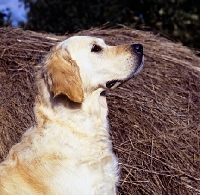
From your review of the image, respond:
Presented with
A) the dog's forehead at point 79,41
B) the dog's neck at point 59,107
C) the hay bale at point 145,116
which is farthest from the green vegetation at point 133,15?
the dog's neck at point 59,107

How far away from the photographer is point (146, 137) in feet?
18.2

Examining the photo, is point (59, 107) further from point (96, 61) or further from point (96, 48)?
point (96, 48)

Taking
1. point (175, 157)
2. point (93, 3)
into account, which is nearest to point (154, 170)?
point (175, 157)

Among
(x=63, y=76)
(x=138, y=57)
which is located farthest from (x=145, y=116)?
(x=63, y=76)

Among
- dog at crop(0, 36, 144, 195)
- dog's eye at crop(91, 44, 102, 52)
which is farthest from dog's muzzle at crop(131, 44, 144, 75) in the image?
dog's eye at crop(91, 44, 102, 52)

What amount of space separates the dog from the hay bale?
3.62 feet

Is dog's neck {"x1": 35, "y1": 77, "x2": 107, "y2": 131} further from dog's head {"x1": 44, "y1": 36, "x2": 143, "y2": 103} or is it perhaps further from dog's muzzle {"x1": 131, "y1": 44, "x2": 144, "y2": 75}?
dog's muzzle {"x1": 131, "y1": 44, "x2": 144, "y2": 75}

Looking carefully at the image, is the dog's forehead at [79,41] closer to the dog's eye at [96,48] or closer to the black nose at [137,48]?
the dog's eye at [96,48]

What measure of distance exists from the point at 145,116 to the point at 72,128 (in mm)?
1621

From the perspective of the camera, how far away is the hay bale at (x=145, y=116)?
542cm

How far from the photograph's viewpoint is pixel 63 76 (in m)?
4.02

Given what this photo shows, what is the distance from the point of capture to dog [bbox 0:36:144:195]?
13.3 feet

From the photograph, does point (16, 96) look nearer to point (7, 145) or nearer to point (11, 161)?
point (7, 145)

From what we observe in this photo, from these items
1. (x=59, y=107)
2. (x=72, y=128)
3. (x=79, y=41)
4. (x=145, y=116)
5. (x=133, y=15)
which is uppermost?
(x=79, y=41)
